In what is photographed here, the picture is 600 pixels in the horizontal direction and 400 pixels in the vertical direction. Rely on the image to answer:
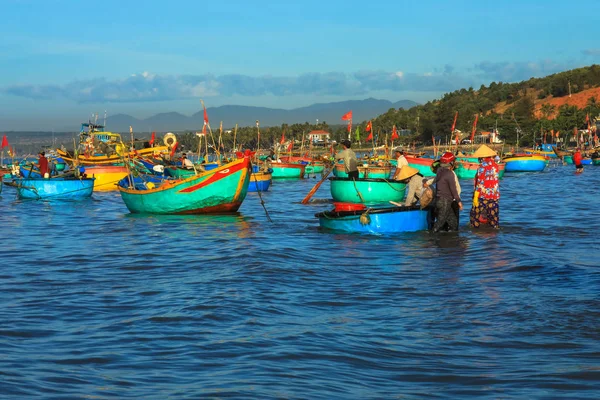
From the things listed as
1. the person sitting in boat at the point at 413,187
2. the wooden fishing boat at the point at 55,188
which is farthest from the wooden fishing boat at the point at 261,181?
the person sitting in boat at the point at 413,187

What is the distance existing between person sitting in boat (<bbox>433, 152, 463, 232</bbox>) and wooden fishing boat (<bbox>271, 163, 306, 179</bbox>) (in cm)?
3802

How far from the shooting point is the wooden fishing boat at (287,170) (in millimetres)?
55125

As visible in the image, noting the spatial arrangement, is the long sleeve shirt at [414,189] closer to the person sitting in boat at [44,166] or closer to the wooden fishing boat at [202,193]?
the wooden fishing boat at [202,193]

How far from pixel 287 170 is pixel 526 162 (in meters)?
18.1

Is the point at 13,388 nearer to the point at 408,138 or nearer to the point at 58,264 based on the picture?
the point at 58,264

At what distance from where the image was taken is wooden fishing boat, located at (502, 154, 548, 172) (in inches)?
2355

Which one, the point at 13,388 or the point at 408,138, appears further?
the point at 408,138

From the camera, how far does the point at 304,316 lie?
9.73 metres

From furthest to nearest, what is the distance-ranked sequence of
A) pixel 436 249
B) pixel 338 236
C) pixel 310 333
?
pixel 338 236
pixel 436 249
pixel 310 333

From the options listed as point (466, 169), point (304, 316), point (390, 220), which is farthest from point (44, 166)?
point (466, 169)

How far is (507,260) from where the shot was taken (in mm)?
14078

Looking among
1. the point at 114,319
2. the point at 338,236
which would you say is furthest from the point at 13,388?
the point at 338,236

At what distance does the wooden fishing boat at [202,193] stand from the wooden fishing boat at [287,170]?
3080 cm

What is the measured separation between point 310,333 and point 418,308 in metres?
1.88
